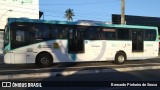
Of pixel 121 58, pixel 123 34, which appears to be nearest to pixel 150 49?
pixel 123 34

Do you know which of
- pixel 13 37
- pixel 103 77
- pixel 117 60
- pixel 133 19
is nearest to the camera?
pixel 103 77

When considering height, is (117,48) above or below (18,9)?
below

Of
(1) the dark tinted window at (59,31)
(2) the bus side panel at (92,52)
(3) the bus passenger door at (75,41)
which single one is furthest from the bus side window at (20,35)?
(2) the bus side panel at (92,52)

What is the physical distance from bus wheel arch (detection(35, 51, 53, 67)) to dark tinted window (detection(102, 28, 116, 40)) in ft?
13.6

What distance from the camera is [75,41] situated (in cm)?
2294

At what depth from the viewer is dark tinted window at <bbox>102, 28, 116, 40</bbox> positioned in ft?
79.1

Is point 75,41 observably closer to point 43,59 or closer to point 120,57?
point 43,59

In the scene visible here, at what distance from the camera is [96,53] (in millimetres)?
23812

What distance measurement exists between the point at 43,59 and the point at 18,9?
91.9 ft

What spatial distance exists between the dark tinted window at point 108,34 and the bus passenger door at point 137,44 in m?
1.74

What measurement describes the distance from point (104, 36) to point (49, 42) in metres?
4.05

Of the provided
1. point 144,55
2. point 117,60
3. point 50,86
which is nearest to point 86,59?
point 117,60

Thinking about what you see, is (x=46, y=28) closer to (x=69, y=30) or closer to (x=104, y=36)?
(x=69, y=30)

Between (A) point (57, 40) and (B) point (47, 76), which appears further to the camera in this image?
(A) point (57, 40)
